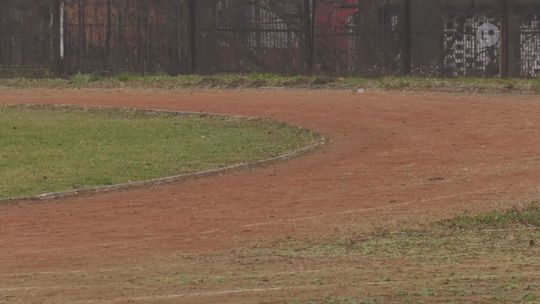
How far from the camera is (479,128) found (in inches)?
846

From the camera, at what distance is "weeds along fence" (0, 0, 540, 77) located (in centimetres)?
3119

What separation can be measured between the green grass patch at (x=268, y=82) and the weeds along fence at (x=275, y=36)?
76 centimetres

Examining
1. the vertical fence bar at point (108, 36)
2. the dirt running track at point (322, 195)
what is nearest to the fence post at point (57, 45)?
the vertical fence bar at point (108, 36)

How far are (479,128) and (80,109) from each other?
8160 millimetres

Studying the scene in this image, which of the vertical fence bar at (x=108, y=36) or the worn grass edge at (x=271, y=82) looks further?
the vertical fence bar at (x=108, y=36)

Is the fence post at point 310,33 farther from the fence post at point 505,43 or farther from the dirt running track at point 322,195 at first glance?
the dirt running track at point 322,195

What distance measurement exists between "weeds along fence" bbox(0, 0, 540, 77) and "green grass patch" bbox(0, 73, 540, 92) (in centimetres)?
76

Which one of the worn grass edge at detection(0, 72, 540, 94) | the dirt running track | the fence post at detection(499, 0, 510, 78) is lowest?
the dirt running track

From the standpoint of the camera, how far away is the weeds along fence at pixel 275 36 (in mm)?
31188

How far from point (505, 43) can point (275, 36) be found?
18.9 ft

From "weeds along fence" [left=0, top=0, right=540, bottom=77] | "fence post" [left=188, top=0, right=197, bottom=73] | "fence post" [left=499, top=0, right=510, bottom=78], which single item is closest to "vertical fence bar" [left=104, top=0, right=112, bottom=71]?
"weeds along fence" [left=0, top=0, right=540, bottom=77]

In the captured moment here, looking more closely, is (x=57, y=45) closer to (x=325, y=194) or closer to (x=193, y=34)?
(x=193, y=34)

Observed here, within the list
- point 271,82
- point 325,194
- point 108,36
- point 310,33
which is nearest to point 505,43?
point 310,33

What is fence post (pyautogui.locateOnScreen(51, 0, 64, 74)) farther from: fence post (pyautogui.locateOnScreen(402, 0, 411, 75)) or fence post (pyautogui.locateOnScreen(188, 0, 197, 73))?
fence post (pyautogui.locateOnScreen(402, 0, 411, 75))
